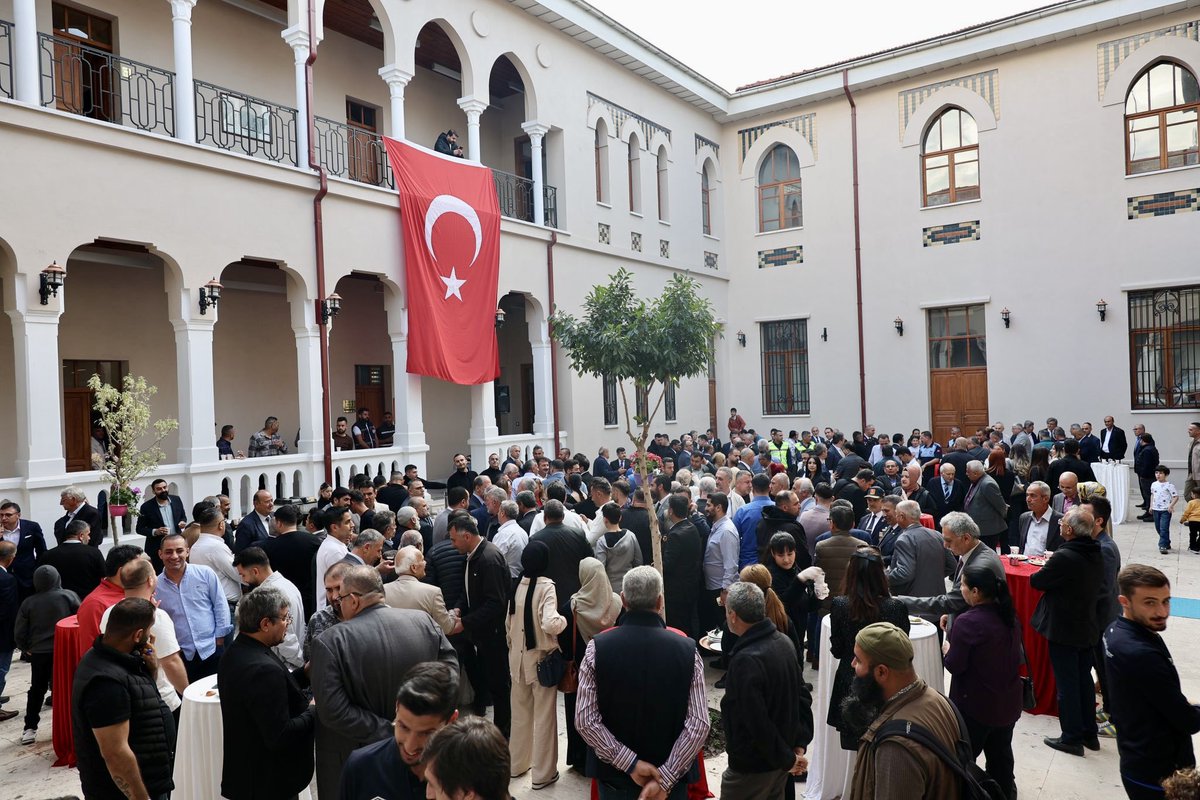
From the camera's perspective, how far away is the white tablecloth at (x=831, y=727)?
476 cm

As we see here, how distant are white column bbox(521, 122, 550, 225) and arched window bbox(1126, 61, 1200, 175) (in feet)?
40.8

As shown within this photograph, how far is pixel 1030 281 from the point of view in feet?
58.9

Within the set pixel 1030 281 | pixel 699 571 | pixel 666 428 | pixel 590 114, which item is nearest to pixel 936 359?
pixel 1030 281

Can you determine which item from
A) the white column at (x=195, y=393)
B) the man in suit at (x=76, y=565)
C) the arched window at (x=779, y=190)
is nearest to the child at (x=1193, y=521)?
the arched window at (x=779, y=190)

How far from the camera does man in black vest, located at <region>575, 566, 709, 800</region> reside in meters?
3.47

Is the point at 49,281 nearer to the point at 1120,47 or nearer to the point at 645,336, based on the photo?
the point at 645,336

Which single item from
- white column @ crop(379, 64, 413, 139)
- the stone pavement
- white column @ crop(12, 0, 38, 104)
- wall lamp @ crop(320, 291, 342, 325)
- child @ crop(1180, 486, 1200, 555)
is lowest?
the stone pavement

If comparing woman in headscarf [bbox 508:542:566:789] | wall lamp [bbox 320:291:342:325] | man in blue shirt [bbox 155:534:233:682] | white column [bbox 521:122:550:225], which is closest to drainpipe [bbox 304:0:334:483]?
wall lamp [bbox 320:291:342:325]

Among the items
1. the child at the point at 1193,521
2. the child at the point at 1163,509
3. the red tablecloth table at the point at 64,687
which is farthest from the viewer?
the child at the point at 1163,509

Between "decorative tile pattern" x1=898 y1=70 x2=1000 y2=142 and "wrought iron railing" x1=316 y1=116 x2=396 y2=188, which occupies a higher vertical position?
"decorative tile pattern" x1=898 y1=70 x2=1000 y2=142

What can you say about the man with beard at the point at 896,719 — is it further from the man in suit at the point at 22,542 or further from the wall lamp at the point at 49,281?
the wall lamp at the point at 49,281

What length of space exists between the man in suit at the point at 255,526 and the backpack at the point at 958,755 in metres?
5.84

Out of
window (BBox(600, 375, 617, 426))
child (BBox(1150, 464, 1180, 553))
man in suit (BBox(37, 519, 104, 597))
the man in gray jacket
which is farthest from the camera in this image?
window (BBox(600, 375, 617, 426))

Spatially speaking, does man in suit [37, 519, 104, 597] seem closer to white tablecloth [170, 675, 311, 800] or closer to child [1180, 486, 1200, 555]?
white tablecloth [170, 675, 311, 800]
